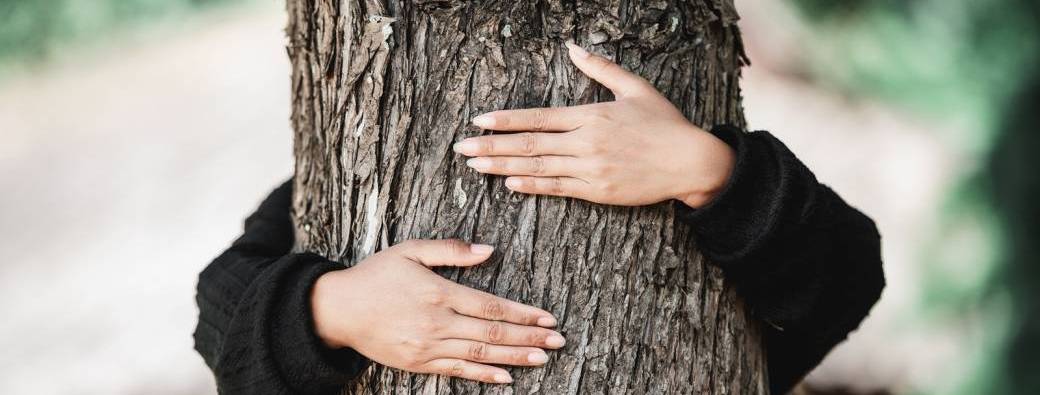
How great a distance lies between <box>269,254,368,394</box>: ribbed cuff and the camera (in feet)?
4.87

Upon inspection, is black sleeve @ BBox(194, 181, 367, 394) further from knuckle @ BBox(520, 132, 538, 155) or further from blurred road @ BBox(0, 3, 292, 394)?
blurred road @ BBox(0, 3, 292, 394)

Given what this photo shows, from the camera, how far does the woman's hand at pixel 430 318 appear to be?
56.6 inches

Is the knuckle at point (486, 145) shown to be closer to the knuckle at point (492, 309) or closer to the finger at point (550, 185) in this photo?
the finger at point (550, 185)

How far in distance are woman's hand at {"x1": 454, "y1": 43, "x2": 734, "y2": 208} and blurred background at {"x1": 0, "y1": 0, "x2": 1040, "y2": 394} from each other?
100 inches

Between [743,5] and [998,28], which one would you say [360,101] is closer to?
[743,5]

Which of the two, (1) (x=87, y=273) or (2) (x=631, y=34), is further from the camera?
(1) (x=87, y=273)

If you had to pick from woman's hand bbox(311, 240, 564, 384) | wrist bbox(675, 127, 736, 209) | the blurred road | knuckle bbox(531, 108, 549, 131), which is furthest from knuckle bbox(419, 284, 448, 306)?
the blurred road

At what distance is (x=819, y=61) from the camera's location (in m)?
3.81

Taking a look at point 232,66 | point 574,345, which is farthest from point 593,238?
point 232,66

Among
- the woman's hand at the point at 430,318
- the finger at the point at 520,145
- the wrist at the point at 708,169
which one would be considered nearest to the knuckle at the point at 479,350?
the woman's hand at the point at 430,318

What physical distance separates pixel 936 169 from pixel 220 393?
3.35 meters

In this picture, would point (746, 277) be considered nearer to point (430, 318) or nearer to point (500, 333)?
point (500, 333)

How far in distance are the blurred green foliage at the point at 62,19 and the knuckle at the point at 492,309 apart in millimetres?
3023

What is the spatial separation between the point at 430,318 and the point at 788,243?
0.67 m
